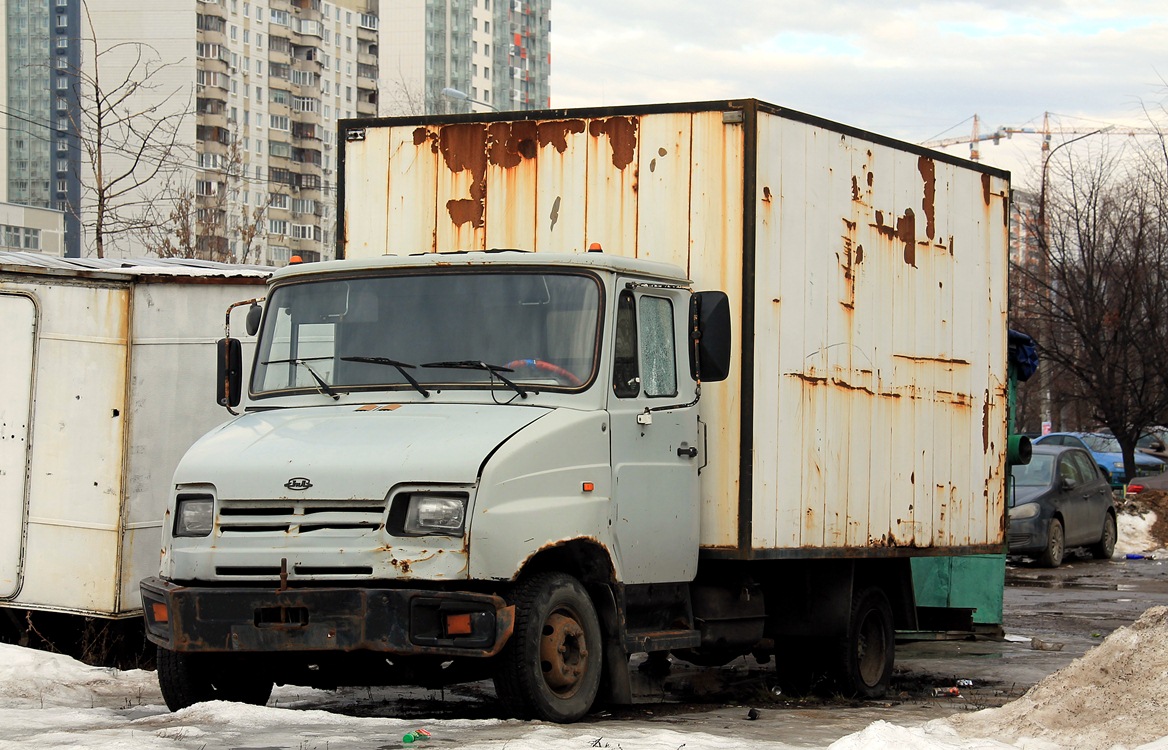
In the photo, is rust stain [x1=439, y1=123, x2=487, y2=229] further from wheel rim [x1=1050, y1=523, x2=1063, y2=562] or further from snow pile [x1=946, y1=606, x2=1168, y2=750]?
wheel rim [x1=1050, y1=523, x2=1063, y2=562]

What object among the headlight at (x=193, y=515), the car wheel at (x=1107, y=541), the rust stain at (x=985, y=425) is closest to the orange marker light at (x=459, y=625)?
the headlight at (x=193, y=515)

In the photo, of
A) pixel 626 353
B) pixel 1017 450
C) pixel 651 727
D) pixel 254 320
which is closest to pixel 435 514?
pixel 651 727

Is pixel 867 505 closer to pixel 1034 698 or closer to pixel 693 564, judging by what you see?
pixel 693 564

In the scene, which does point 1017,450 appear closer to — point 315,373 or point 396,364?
point 396,364

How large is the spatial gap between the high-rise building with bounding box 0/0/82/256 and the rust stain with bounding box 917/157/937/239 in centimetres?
10369

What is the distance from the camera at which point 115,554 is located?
1045 centimetres

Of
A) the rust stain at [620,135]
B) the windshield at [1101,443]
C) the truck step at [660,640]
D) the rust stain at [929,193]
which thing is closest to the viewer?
the truck step at [660,640]

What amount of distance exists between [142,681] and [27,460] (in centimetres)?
167

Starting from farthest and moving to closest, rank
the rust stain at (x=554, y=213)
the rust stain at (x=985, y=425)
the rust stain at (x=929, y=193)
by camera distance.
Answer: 1. the rust stain at (x=985, y=425)
2. the rust stain at (x=929, y=193)
3. the rust stain at (x=554, y=213)

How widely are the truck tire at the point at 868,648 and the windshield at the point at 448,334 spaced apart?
3.26 m

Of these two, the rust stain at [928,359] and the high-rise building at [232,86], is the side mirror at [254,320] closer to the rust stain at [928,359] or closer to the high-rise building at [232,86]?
the rust stain at [928,359]

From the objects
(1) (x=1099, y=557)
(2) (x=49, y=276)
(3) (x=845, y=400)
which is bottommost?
(1) (x=1099, y=557)

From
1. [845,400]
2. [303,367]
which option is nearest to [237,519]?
[303,367]

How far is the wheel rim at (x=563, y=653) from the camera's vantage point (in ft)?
25.2
